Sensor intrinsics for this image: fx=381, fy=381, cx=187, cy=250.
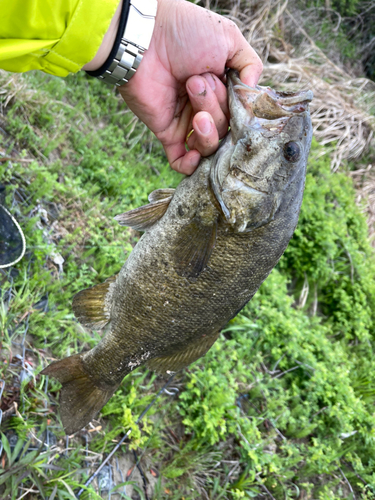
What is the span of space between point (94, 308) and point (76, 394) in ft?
1.42

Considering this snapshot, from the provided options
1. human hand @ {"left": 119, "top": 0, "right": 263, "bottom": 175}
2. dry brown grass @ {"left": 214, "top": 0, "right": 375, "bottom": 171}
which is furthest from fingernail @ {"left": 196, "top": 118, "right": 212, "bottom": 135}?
dry brown grass @ {"left": 214, "top": 0, "right": 375, "bottom": 171}

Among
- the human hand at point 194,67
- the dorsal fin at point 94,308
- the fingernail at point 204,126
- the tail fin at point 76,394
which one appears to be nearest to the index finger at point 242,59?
the human hand at point 194,67

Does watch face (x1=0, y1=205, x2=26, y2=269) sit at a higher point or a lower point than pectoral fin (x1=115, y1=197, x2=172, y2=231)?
lower

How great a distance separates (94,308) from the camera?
196cm

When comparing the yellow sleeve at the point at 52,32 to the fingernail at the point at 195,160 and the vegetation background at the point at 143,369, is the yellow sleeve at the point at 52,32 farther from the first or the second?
the vegetation background at the point at 143,369

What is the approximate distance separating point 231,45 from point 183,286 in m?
1.16

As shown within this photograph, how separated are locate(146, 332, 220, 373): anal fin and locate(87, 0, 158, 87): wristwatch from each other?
4.48 ft

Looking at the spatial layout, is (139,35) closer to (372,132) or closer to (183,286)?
(183,286)

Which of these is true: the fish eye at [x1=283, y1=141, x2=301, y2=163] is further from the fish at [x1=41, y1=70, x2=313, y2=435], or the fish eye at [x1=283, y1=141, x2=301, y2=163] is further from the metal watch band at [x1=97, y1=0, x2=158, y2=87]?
the metal watch band at [x1=97, y1=0, x2=158, y2=87]

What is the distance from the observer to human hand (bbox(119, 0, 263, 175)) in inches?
69.6

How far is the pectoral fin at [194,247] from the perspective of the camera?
1674 mm

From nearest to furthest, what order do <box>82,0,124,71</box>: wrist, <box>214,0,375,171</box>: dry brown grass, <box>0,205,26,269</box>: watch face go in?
<box>82,0,124,71</box>: wrist, <box>0,205,26,269</box>: watch face, <box>214,0,375,171</box>: dry brown grass

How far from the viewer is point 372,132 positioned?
8.05 m

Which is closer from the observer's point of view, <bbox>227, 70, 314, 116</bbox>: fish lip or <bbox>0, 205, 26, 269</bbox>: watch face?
<bbox>227, 70, 314, 116</bbox>: fish lip
